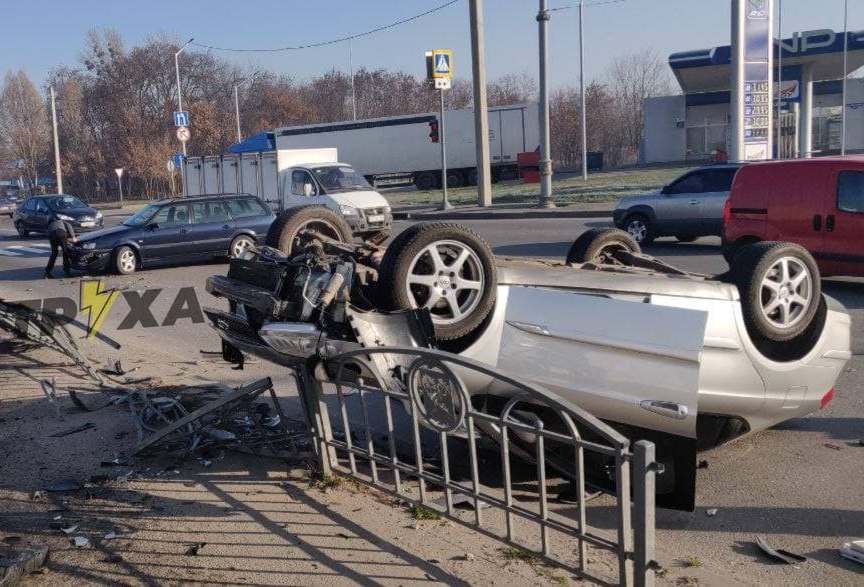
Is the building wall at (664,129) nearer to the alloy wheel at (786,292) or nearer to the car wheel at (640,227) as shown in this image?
the car wheel at (640,227)

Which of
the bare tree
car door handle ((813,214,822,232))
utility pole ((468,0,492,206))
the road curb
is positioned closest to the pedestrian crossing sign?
utility pole ((468,0,492,206))

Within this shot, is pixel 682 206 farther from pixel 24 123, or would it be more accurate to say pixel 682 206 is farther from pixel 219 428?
pixel 24 123

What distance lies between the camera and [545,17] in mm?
25984

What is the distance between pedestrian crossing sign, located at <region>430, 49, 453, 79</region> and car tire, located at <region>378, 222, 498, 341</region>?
2284cm

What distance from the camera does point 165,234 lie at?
1781cm

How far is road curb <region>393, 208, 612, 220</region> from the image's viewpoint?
24266 mm

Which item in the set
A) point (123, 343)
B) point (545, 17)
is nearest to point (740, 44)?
point (545, 17)

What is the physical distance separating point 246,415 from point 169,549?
2115 mm

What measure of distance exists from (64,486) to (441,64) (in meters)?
23.5

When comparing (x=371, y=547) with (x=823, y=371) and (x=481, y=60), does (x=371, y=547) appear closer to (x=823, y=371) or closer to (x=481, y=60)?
(x=823, y=371)

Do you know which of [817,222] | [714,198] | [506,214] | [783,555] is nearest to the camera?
[783,555]

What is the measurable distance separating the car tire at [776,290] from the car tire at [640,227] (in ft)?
39.1

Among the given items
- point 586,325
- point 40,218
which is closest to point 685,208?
point 586,325

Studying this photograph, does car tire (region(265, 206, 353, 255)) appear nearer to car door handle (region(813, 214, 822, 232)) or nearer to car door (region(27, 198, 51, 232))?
car door handle (region(813, 214, 822, 232))
